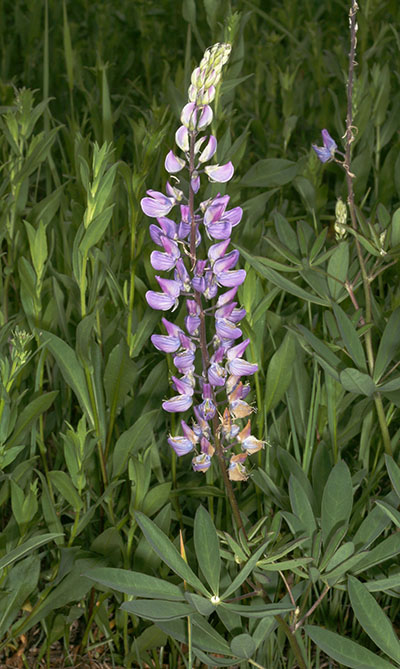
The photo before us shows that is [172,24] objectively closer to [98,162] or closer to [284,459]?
[98,162]

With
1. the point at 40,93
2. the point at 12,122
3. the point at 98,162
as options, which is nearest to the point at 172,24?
the point at 40,93

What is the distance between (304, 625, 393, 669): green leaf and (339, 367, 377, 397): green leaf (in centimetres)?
37

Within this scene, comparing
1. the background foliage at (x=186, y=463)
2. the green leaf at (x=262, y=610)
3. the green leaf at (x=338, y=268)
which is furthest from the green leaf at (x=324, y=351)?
the green leaf at (x=262, y=610)

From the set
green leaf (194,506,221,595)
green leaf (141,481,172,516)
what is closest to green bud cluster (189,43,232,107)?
green leaf (194,506,221,595)

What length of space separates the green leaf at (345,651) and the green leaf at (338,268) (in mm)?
589

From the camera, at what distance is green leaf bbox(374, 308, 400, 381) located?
142cm

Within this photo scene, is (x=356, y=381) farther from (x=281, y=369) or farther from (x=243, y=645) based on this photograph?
(x=243, y=645)

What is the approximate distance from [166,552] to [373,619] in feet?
0.95

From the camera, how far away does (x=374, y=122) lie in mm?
2508

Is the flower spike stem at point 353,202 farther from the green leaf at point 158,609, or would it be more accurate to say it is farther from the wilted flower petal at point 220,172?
the green leaf at point 158,609

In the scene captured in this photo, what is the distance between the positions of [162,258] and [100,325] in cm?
56

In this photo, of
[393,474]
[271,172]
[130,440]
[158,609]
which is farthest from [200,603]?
[271,172]

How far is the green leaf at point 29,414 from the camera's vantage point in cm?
145

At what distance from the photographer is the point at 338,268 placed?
4.96 feet
